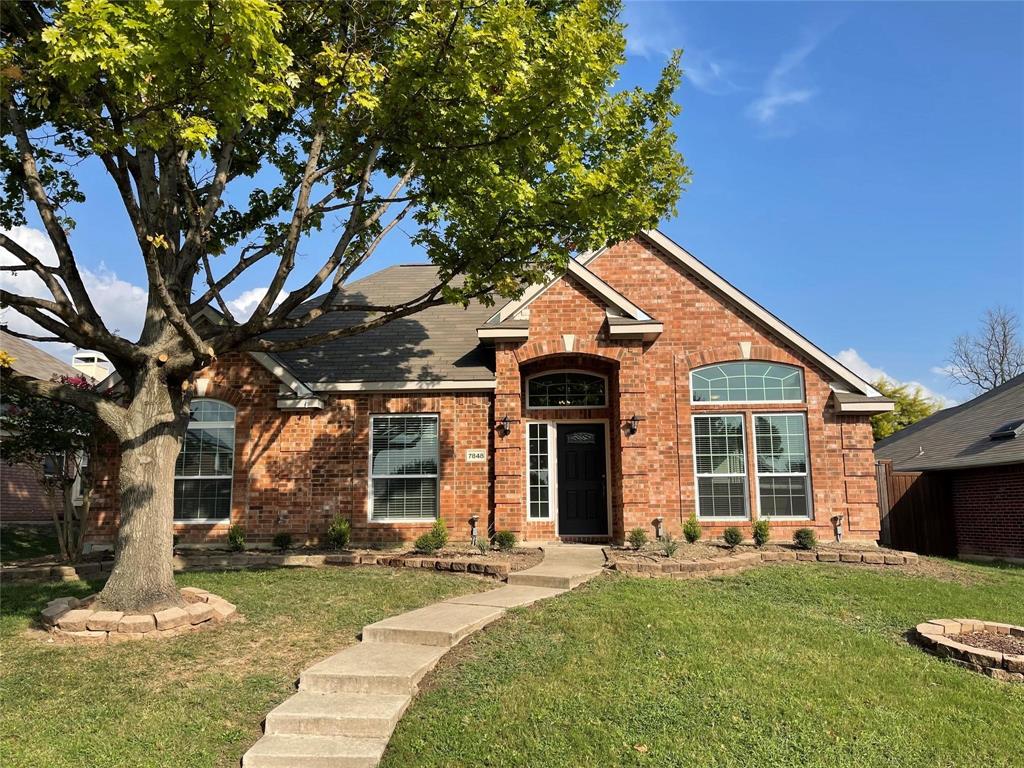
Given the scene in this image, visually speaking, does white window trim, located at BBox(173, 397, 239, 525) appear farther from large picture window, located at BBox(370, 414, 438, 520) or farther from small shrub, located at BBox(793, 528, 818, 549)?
small shrub, located at BBox(793, 528, 818, 549)

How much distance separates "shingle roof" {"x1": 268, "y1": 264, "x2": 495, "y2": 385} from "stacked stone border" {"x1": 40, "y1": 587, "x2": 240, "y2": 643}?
645 centimetres

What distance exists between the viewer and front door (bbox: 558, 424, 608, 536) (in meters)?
13.4

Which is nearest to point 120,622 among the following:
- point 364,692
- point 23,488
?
point 364,692

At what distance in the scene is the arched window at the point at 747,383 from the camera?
13.6 m

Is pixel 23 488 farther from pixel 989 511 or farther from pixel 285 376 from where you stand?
pixel 989 511

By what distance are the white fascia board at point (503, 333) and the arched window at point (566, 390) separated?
125 cm

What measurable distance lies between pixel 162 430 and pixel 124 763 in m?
4.29

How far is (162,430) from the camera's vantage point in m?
7.80

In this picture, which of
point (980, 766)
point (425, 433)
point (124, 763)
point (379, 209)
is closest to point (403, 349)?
point (425, 433)

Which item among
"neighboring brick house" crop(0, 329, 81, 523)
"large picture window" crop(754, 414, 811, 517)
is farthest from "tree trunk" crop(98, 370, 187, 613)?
"neighboring brick house" crop(0, 329, 81, 523)

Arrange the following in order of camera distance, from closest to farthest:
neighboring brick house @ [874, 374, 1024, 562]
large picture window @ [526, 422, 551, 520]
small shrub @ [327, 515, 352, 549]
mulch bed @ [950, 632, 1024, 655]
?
1. mulch bed @ [950, 632, 1024, 655]
2. small shrub @ [327, 515, 352, 549]
3. large picture window @ [526, 422, 551, 520]
4. neighboring brick house @ [874, 374, 1024, 562]

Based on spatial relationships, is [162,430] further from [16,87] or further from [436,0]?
[436,0]

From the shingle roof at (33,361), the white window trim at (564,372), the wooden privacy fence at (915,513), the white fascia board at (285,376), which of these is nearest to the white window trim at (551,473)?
the white window trim at (564,372)

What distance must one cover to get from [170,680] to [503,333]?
8.52 m
